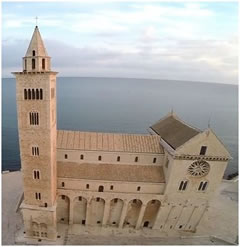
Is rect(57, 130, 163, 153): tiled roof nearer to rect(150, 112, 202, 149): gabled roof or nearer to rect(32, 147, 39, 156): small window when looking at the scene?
rect(150, 112, 202, 149): gabled roof

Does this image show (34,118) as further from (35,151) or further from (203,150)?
(203,150)

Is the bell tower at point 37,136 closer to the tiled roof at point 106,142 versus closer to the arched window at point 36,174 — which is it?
the arched window at point 36,174

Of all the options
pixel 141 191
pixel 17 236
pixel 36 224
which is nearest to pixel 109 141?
pixel 141 191

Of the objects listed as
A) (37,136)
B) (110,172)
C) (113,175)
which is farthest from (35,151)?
(113,175)

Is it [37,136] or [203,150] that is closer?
[37,136]

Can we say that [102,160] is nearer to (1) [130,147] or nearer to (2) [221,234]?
(1) [130,147]

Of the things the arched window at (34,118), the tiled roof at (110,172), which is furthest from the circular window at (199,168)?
the arched window at (34,118)
